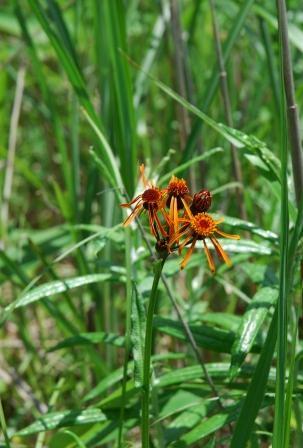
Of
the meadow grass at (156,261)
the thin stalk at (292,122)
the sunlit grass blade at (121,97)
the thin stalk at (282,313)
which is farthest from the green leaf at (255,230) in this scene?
the thin stalk at (282,313)

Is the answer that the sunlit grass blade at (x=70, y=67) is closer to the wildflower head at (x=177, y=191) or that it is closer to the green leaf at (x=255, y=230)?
the green leaf at (x=255, y=230)

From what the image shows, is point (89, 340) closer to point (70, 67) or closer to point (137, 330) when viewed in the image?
point (137, 330)

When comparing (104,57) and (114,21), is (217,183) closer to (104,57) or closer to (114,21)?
(104,57)

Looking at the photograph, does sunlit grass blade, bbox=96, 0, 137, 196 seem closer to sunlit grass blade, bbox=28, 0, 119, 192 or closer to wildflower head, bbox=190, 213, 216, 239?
sunlit grass blade, bbox=28, 0, 119, 192

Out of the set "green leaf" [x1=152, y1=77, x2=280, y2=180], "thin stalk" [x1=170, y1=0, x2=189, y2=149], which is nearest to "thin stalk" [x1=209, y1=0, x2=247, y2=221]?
"thin stalk" [x1=170, y1=0, x2=189, y2=149]

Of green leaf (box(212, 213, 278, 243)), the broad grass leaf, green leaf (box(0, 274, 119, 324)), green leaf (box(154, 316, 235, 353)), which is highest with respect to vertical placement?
green leaf (box(212, 213, 278, 243))

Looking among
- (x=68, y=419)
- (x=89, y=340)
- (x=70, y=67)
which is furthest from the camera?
(x=70, y=67)

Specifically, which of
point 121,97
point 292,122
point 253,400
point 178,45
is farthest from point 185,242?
point 178,45
